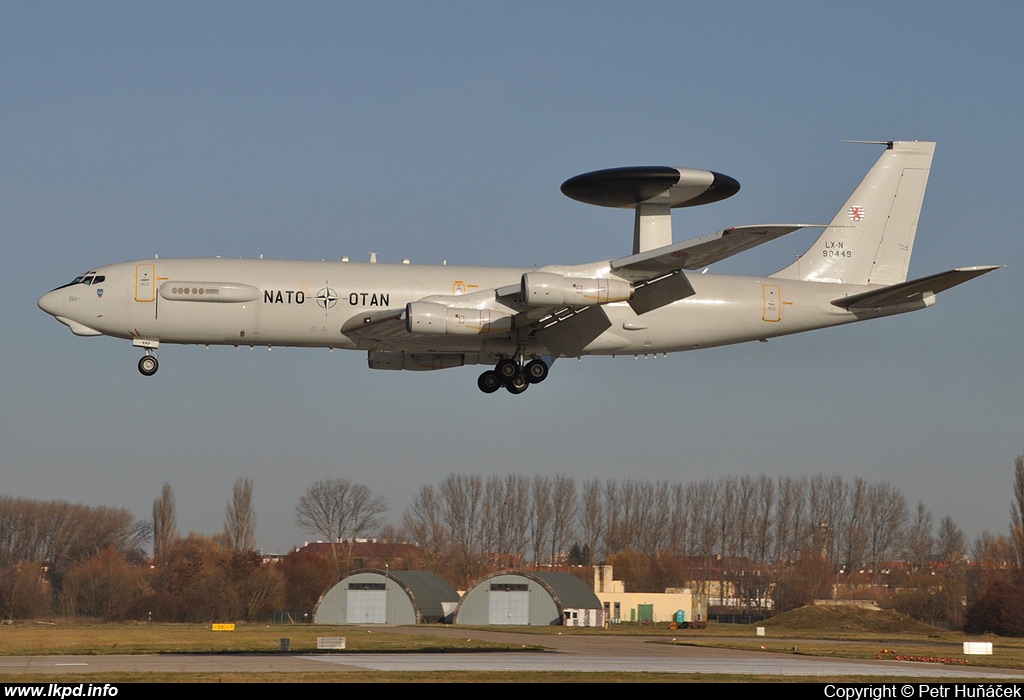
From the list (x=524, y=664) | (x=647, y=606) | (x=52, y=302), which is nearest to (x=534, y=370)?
(x=524, y=664)

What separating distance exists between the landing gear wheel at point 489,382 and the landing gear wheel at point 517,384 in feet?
1.17

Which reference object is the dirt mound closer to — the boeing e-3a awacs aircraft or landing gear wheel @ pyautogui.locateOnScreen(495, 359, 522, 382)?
the boeing e-3a awacs aircraft

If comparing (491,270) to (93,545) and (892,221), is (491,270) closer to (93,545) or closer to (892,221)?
(892,221)

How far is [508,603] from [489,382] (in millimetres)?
45916

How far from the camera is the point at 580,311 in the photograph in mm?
41375

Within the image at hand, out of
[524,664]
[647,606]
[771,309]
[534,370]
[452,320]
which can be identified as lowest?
[647,606]

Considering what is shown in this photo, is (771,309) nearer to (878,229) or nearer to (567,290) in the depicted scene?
(878,229)

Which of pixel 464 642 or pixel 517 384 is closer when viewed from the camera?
pixel 517 384

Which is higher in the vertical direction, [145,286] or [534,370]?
[145,286]

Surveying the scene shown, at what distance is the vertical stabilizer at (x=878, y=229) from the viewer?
4647cm

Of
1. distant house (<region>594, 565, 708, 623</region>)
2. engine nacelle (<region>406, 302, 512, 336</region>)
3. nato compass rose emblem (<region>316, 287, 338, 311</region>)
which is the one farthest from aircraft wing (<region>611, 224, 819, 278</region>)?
distant house (<region>594, 565, 708, 623</region>)

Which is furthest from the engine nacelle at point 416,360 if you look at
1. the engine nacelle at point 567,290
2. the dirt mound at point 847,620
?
the dirt mound at point 847,620

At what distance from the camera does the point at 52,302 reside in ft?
132

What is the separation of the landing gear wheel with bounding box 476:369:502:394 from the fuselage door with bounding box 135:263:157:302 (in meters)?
11.8
